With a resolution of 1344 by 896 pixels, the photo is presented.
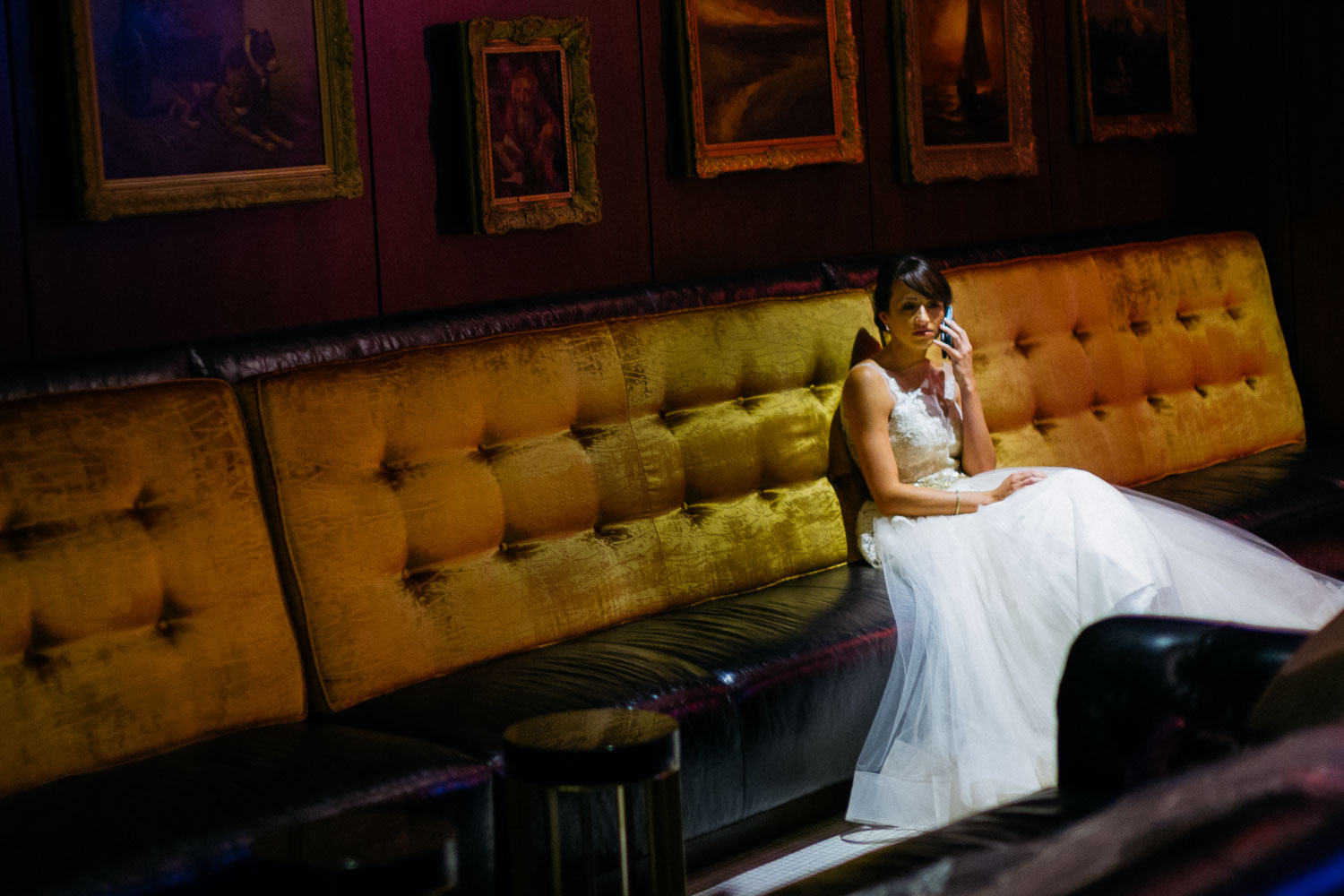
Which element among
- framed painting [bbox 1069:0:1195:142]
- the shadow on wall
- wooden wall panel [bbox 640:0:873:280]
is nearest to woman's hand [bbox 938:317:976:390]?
wooden wall panel [bbox 640:0:873:280]

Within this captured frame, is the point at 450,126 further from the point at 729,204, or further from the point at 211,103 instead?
the point at 729,204

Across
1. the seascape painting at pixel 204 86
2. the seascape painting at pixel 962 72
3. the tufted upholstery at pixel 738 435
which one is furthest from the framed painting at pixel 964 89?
the seascape painting at pixel 204 86

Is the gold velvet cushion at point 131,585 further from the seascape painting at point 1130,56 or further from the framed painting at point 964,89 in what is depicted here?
the seascape painting at point 1130,56

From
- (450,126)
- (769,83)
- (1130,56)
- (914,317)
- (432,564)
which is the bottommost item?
(432,564)

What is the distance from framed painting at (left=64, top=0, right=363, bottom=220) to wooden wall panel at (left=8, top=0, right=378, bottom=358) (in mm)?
57

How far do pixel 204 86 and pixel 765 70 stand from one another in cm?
174

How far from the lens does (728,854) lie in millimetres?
3195

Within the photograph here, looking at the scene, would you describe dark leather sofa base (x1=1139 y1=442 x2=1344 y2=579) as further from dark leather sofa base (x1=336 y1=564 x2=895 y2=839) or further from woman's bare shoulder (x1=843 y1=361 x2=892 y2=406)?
dark leather sofa base (x1=336 y1=564 x2=895 y2=839)

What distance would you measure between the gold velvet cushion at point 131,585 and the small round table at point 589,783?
63cm

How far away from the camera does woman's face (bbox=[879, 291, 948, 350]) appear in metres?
3.99

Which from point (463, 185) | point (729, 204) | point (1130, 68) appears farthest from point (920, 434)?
point (1130, 68)

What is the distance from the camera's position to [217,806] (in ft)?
7.89

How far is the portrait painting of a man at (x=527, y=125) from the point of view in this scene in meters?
3.74

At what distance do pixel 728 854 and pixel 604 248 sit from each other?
1693 mm
